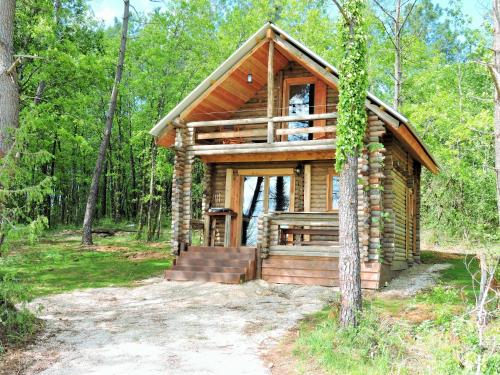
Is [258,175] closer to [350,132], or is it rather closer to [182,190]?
[182,190]

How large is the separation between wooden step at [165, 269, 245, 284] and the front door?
3.28 meters

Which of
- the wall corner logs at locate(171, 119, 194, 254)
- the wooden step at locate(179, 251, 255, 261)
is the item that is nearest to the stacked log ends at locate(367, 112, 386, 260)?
the wooden step at locate(179, 251, 255, 261)

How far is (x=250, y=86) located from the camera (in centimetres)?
1510

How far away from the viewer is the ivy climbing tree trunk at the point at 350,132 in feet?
22.8

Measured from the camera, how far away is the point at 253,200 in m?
15.5

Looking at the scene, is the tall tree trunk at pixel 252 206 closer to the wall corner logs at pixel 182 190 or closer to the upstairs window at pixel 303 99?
the upstairs window at pixel 303 99

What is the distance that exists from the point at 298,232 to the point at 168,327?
6.21 m

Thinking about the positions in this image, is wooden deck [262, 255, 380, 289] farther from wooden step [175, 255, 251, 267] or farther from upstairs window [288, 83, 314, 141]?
upstairs window [288, 83, 314, 141]

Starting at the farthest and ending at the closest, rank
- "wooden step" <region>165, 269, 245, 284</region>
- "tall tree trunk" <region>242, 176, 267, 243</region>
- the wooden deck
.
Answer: "tall tree trunk" <region>242, 176, 267, 243</region>, "wooden step" <region>165, 269, 245, 284</region>, the wooden deck

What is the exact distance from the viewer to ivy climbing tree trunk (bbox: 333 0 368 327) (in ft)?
22.8

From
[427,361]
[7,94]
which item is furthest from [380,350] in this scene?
[7,94]

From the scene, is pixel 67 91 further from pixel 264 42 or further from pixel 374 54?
pixel 374 54

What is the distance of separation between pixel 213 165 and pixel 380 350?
35.5ft

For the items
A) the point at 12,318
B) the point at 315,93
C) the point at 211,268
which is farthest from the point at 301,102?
the point at 12,318
